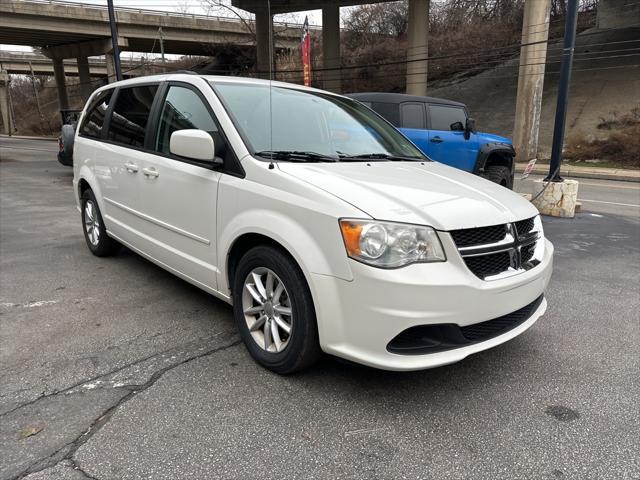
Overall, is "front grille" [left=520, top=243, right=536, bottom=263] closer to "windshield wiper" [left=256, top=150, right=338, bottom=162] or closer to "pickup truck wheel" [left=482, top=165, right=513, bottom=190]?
"windshield wiper" [left=256, top=150, right=338, bottom=162]

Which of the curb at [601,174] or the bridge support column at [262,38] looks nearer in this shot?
the curb at [601,174]

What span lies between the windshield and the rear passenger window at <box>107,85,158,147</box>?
0.98 meters

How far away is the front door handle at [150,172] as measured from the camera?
386 centimetres

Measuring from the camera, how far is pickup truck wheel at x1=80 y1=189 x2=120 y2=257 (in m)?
5.31

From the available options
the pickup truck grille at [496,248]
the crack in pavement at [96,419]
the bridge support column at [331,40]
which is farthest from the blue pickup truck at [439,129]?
the bridge support column at [331,40]

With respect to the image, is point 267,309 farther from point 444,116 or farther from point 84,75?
point 84,75

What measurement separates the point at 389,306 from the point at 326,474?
→ 32.4 inches

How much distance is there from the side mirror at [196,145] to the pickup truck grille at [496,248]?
62.6 inches

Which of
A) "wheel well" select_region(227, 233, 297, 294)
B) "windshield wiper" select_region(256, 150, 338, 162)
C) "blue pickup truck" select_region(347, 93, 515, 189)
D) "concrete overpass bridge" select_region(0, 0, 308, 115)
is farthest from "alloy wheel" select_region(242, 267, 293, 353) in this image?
"concrete overpass bridge" select_region(0, 0, 308, 115)

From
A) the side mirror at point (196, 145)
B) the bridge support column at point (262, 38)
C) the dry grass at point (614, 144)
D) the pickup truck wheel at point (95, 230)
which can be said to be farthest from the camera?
the bridge support column at point (262, 38)

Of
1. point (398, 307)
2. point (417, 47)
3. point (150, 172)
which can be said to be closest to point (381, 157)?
point (398, 307)

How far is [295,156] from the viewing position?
3217mm

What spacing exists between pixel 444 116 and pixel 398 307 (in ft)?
24.0

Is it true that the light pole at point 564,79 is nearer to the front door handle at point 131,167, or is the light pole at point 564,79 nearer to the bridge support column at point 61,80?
the front door handle at point 131,167
